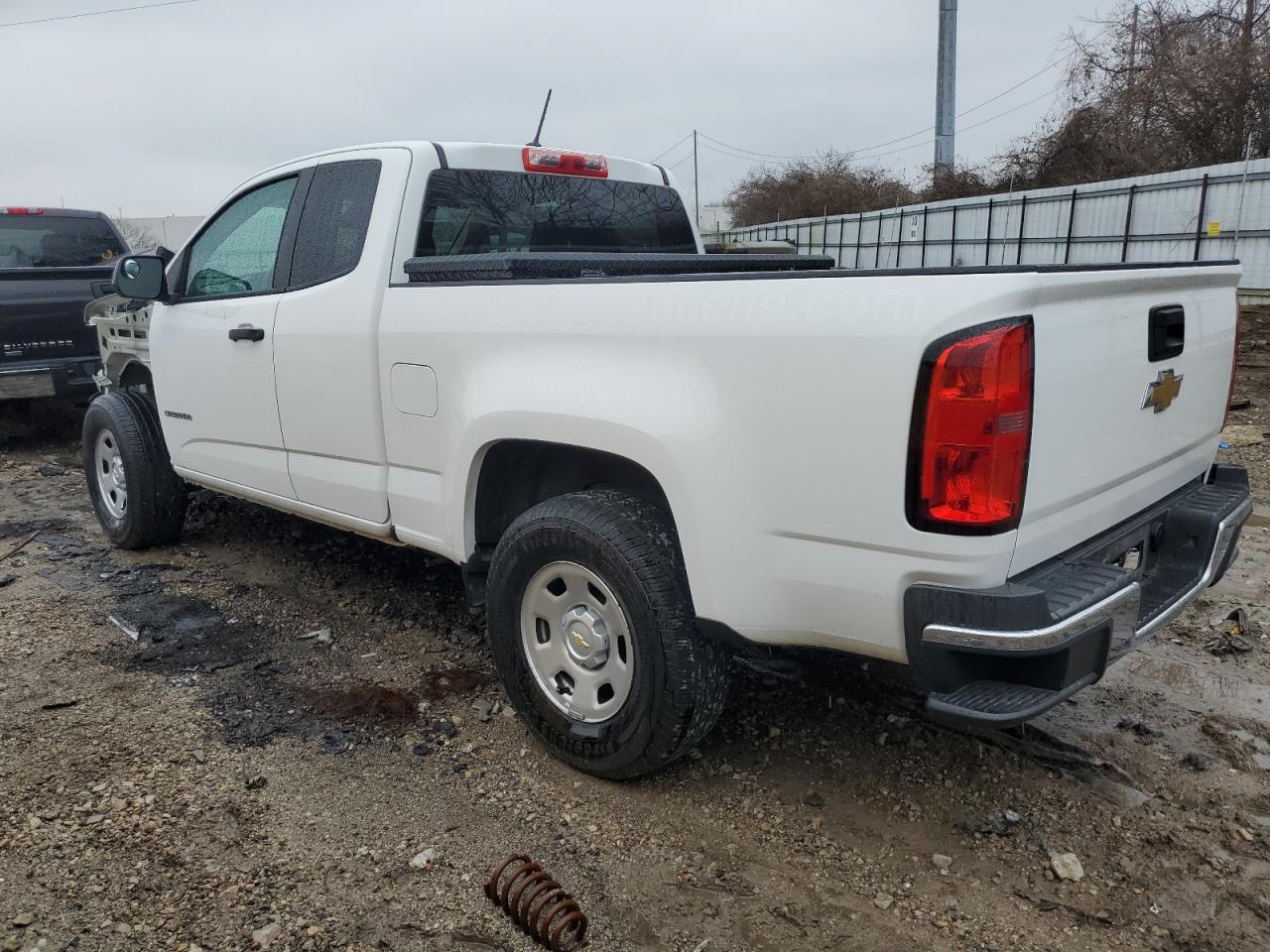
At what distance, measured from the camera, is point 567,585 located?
9.77ft

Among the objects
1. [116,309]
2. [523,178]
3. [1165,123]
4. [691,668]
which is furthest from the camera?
[1165,123]

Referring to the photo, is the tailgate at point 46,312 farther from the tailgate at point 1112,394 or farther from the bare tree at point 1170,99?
the bare tree at point 1170,99

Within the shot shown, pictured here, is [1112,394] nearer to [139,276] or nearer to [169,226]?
[139,276]

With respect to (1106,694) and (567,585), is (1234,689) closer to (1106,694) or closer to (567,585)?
(1106,694)

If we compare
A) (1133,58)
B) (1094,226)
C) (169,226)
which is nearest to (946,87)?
(1133,58)

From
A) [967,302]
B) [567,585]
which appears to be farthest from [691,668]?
[967,302]

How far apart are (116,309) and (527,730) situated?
150 inches

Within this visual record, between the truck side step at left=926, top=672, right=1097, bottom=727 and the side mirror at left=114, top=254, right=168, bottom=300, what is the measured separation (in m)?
3.94

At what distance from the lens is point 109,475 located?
18.1 ft

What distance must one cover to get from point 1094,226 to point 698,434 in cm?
1698

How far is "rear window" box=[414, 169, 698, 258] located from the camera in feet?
12.1

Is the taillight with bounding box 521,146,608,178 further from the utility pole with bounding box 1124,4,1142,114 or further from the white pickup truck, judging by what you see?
the utility pole with bounding box 1124,4,1142,114

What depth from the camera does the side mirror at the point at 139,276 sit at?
4.57m

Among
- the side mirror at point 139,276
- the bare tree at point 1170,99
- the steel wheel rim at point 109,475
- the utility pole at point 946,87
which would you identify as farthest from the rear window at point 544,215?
the utility pole at point 946,87
